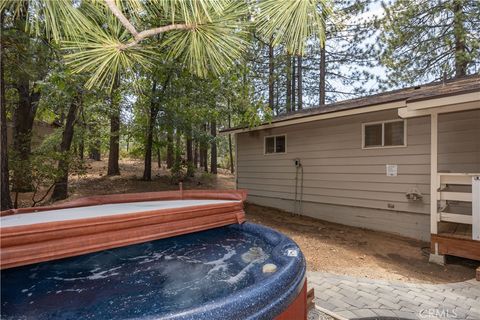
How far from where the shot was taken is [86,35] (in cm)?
209

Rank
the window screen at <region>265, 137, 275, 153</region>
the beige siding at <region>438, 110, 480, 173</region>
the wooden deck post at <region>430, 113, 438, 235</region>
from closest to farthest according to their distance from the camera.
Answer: the wooden deck post at <region>430, 113, 438, 235</region>
the beige siding at <region>438, 110, 480, 173</region>
the window screen at <region>265, 137, 275, 153</region>

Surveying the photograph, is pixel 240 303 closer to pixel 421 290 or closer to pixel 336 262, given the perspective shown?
pixel 421 290

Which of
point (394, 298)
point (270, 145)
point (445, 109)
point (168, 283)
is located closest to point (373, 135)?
point (445, 109)

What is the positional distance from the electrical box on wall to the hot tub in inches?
186

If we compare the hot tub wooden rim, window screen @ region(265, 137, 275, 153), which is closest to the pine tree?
window screen @ region(265, 137, 275, 153)

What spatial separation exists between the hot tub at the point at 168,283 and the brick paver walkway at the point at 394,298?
123 cm

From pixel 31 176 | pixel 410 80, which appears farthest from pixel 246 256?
pixel 410 80

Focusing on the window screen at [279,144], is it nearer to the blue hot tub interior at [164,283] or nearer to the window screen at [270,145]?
the window screen at [270,145]

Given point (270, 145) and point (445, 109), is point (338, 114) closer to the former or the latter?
point (445, 109)

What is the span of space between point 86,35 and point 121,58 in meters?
0.28

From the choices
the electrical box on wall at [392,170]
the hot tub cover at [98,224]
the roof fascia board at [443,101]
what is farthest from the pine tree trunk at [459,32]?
the hot tub cover at [98,224]

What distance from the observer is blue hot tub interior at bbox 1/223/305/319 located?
1.44 metres

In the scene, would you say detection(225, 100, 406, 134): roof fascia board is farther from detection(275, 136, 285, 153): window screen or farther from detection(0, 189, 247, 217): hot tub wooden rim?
detection(0, 189, 247, 217): hot tub wooden rim

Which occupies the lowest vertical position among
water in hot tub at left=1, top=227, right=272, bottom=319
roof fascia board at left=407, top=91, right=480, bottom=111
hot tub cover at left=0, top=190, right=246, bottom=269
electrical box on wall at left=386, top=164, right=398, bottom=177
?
water in hot tub at left=1, top=227, right=272, bottom=319
